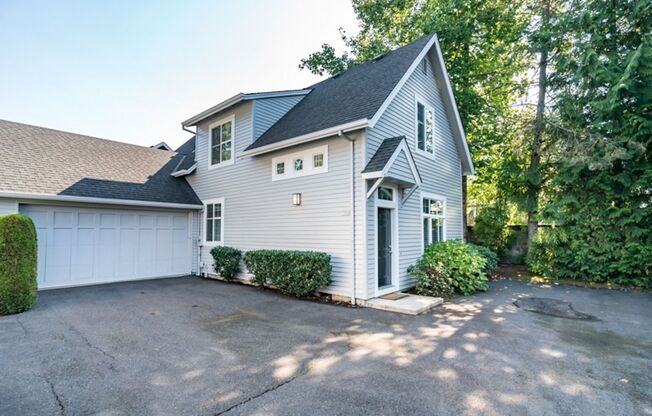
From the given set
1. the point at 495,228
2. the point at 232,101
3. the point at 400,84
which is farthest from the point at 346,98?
the point at 495,228

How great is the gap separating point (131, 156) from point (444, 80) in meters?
11.6

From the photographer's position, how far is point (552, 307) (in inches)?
274

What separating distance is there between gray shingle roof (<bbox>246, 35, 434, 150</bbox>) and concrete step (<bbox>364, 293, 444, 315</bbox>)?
3935 millimetres

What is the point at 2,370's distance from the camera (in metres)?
3.68

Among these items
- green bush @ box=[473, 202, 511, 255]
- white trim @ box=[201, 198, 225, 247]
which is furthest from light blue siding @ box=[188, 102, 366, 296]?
green bush @ box=[473, 202, 511, 255]

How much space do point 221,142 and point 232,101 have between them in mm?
1688

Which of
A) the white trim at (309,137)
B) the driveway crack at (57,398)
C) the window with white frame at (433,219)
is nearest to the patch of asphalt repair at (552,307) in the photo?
the window with white frame at (433,219)

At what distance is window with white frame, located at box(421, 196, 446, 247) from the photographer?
31.2 feet

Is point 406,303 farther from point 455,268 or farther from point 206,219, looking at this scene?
point 206,219

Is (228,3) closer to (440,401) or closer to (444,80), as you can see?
(444,80)

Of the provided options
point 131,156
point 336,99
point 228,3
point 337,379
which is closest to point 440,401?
point 337,379

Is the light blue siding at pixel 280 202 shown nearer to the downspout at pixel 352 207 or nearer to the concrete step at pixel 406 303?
the downspout at pixel 352 207

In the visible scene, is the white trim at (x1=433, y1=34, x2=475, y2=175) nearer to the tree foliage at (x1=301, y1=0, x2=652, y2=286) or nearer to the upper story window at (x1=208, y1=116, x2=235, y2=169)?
the tree foliage at (x1=301, y1=0, x2=652, y2=286)

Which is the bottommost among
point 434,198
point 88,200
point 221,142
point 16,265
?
point 16,265
